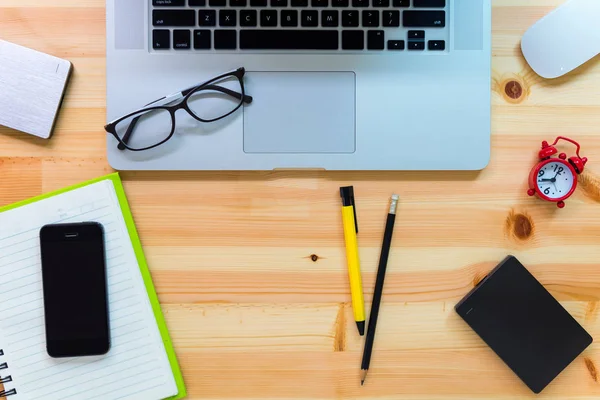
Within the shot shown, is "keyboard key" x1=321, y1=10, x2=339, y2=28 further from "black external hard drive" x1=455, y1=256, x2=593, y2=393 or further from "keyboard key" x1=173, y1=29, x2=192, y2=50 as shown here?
"black external hard drive" x1=455, y1=256, x2=593, y2=393

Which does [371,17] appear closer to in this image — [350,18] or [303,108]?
[350,18]

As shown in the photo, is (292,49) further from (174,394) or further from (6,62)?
(174,394)

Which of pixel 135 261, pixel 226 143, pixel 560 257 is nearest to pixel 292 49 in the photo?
pixel 226 143

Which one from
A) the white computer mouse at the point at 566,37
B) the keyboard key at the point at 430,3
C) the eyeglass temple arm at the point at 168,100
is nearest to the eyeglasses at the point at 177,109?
the eyeglass temple arm at the point at 168,100

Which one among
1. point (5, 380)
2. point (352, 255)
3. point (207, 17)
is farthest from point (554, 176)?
point (5, 380)

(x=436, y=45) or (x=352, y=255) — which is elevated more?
(x=436, y=45)

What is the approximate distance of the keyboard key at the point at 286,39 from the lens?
61cm

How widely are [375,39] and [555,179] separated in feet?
0.97

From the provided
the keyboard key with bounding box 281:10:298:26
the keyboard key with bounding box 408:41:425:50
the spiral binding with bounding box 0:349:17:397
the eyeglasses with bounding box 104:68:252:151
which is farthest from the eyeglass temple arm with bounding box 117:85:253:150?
the spiral binding with bounding box 0:349:17:397

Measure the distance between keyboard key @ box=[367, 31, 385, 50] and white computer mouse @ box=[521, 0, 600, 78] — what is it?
0.19 meters

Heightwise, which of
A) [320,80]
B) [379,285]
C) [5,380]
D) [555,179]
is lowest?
[5,380]

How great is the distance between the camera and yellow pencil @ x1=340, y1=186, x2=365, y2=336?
64 centimetres

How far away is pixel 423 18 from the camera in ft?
2.02

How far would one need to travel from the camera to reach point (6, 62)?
0.63m
